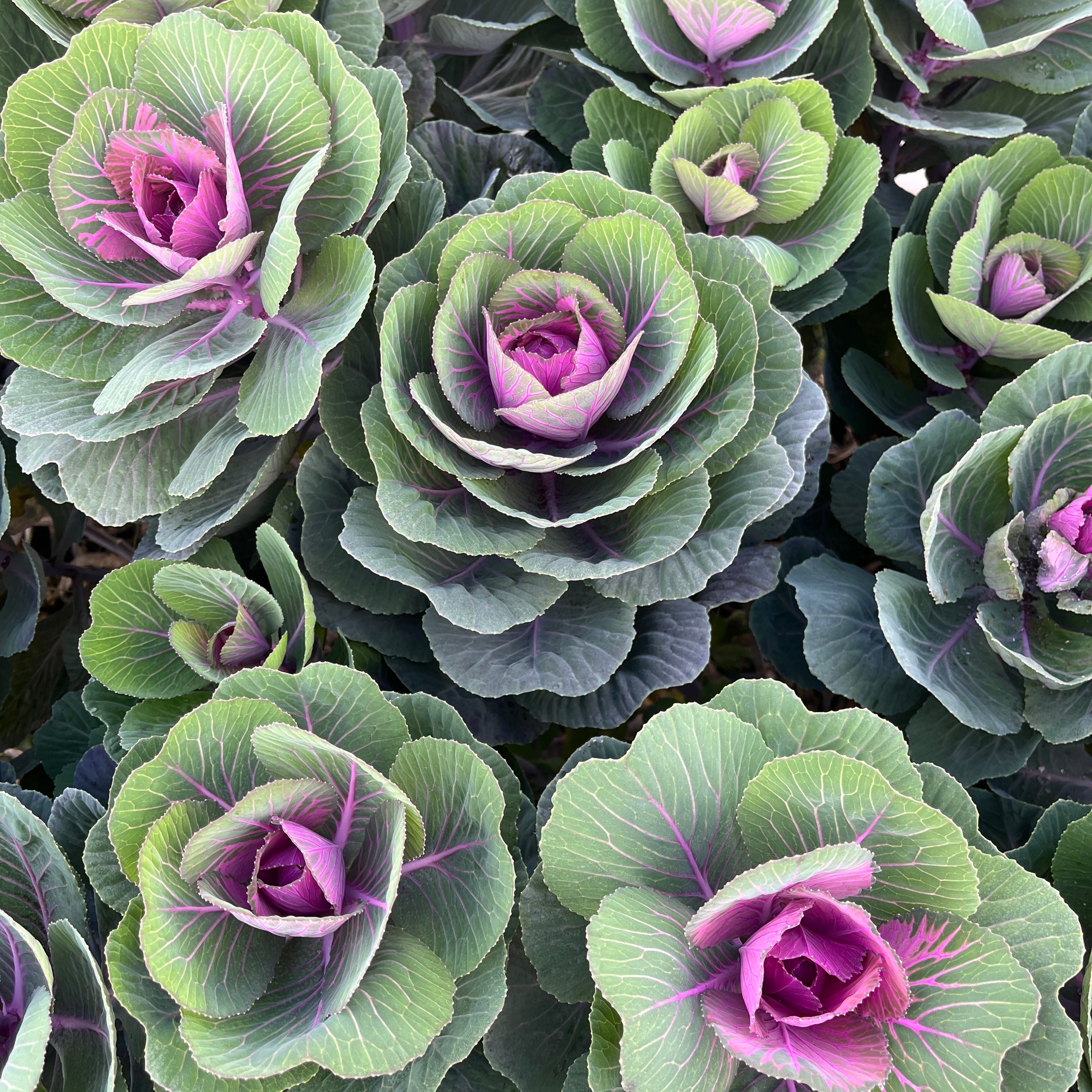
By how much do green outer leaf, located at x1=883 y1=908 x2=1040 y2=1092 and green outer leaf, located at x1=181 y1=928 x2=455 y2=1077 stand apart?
1.16ft

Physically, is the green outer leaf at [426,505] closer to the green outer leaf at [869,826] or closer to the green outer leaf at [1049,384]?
the green outer leaf at [869,826]

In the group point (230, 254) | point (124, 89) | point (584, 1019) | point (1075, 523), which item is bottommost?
point (584, 1019)

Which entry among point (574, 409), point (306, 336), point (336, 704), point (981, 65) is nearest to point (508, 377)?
point (574, 409)

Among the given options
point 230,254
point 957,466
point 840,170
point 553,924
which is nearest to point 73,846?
→ point 553,924

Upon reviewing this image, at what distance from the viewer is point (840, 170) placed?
1140mm

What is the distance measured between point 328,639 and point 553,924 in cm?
47

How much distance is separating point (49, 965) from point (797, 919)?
0.59 metres

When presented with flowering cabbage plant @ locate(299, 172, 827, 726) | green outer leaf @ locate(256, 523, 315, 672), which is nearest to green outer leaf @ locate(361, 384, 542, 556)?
flowering cabbage plant @ locate(299, 172, 827, 726)

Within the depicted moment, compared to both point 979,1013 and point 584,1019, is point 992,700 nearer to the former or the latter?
point 979,1013

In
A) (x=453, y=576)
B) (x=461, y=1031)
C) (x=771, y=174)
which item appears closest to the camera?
(x=461, y=1031)

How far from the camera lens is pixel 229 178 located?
0.88 meters

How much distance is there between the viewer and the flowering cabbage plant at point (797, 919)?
0.68m

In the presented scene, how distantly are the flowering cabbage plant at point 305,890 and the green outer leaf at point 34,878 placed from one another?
4 centimetres

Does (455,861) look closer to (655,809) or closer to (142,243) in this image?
(655,809)
